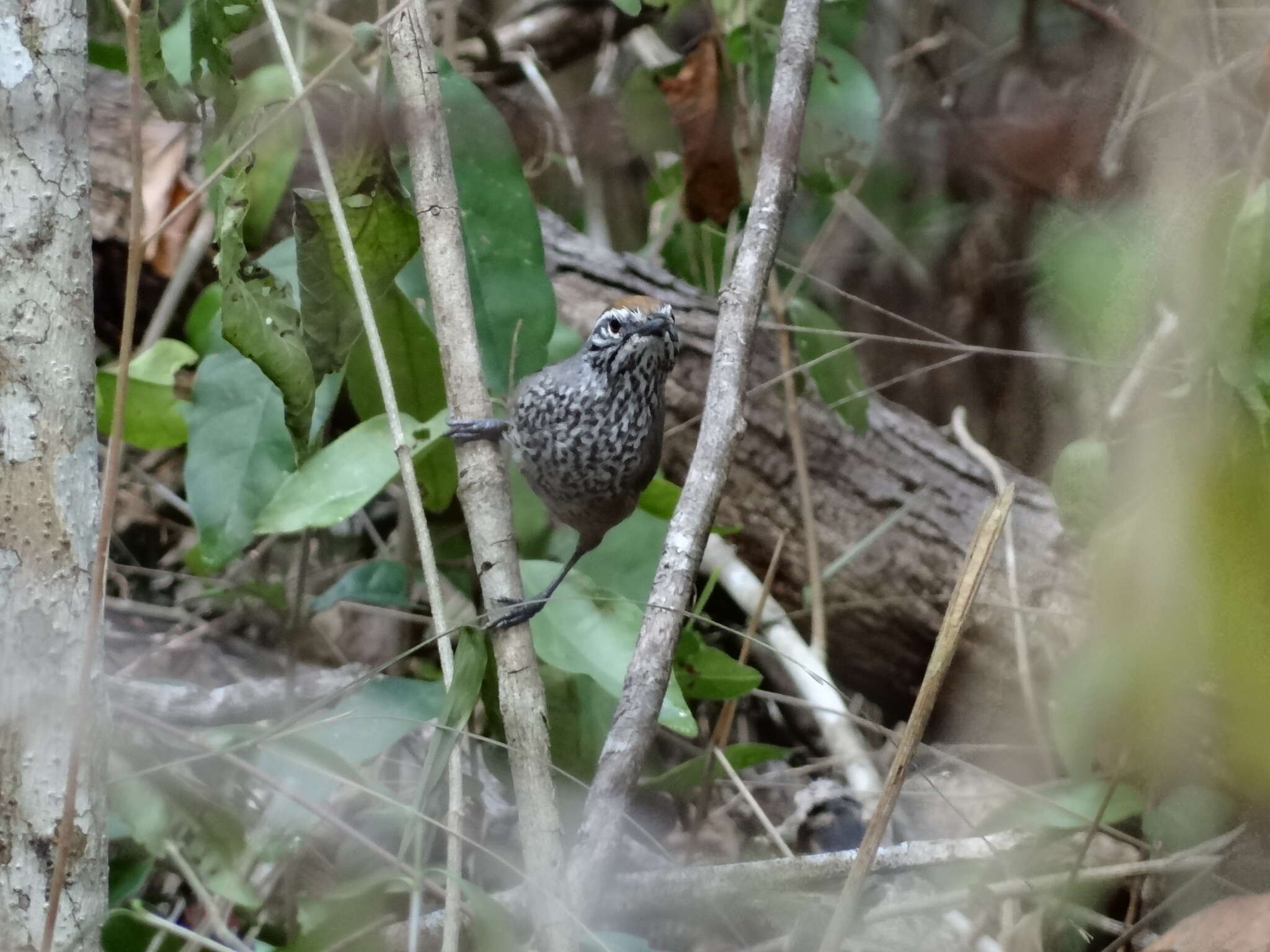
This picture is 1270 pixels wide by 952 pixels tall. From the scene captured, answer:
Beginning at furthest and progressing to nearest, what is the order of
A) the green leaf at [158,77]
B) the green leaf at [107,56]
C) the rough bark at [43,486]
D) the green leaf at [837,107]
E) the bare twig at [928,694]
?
the green leaf at [837,107], the green leaf at [107,56], the green leaf at [158,77], the rough bark at [43,486], the bare twig at [928,694]

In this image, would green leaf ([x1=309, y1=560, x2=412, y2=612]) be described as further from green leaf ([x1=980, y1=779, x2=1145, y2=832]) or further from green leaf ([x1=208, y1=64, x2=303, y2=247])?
green leaf ([x1=980, y1=779, x2=1145, y2=832])

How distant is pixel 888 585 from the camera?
3.35 meters

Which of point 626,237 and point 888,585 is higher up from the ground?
point 626,237

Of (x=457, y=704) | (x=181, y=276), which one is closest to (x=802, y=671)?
(x=457, y=704)

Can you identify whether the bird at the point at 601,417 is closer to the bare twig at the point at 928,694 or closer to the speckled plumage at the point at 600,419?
the speckled plumage at the point at 600,419

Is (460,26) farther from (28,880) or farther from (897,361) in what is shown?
(28,880)

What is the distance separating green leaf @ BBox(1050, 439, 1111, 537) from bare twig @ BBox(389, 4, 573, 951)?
3.08ft

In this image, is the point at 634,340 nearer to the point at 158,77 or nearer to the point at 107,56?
the point at 158,77

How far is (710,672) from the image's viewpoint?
2.38 metres

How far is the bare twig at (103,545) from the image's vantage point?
1249 mm

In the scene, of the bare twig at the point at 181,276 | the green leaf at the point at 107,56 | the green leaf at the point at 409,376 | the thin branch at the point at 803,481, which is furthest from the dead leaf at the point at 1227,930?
the bare twig at the point at 181,276

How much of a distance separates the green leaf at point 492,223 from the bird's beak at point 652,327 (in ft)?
1.46

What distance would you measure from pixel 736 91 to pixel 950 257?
5.79 ft

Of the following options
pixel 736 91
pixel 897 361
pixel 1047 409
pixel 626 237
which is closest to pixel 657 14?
pixel 626 237
